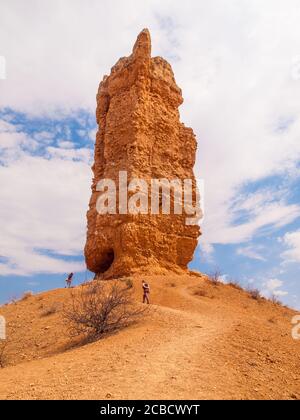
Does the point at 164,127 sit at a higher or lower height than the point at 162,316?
higher

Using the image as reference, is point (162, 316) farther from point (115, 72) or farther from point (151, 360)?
point (115, 72)

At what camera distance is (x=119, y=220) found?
716 inches

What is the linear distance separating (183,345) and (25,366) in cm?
349
